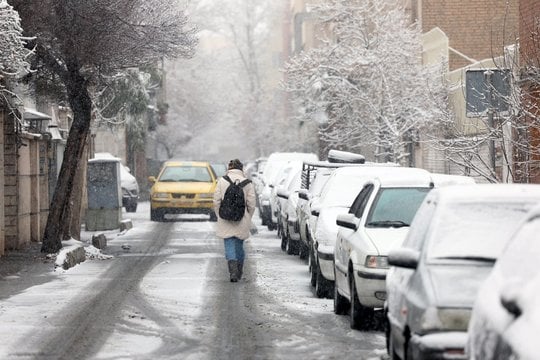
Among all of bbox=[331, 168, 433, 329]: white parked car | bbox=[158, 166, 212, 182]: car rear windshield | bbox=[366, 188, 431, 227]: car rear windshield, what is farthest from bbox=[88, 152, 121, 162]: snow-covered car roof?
bbox=[366, 188, 431, 227]: car rear windshield

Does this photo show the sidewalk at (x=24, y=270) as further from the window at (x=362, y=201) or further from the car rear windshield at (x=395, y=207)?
the car rear windshield at (x=395, y=207)

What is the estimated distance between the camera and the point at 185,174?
1622 inches

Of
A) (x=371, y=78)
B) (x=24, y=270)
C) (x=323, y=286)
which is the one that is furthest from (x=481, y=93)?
(x=371, y=78)

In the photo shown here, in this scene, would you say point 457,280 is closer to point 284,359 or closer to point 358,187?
point 284,359

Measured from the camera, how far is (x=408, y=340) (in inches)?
357

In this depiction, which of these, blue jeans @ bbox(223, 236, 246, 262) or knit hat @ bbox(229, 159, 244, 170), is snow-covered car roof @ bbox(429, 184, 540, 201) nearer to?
blue jeans @ bbox(223, 236, 246, 262)

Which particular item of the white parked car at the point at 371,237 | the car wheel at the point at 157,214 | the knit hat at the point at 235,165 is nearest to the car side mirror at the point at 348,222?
the white parked car at the point at 371,237

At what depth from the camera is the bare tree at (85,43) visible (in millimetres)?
22969

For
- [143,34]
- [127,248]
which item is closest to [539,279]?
[143,34]

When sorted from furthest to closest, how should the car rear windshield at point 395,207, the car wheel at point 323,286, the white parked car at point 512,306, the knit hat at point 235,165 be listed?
the knit hat at point 235,165 → the car wheel at point 323,286 → the car rear windshield at point 395,207 → the white parked car at point 512,306

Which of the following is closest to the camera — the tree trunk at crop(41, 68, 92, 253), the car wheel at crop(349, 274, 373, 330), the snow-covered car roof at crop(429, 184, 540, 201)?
the snow-covered car roof at crop(429, 184, 540, 201)

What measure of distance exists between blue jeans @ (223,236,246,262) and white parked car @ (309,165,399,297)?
1.07 meters

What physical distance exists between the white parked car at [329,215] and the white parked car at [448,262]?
7175 millimetres

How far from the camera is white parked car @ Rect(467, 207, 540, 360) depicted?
5879mm
